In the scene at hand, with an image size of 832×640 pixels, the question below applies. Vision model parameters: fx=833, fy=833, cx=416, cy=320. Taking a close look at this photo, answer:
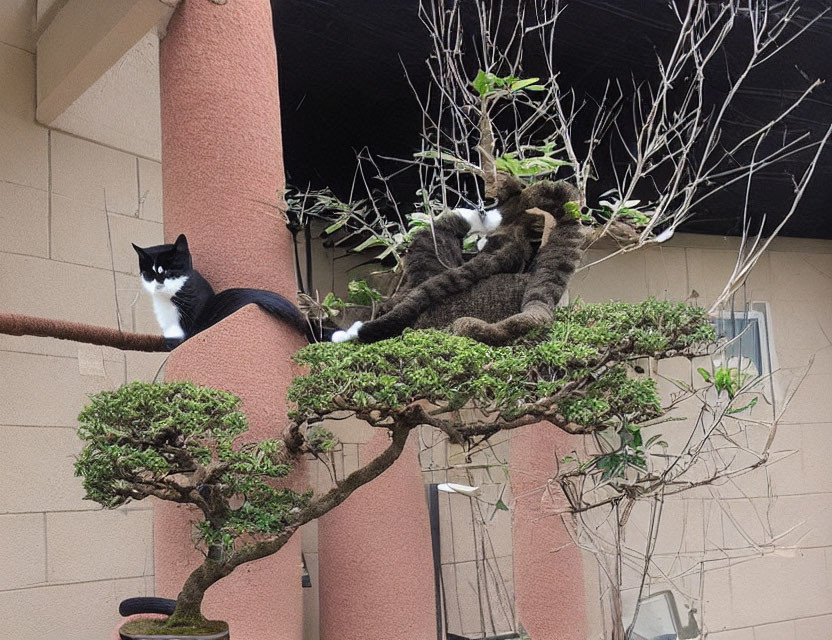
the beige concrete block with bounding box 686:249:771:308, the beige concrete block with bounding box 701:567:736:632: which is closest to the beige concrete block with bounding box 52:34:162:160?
the beige concrete block with bounding box 686:249:771:308

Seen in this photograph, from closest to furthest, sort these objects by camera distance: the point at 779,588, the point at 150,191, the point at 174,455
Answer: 1. the point at 174,455
2. the point at 150,191
3. the point at 779,588

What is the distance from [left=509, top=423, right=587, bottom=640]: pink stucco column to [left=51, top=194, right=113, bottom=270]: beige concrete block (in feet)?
3.92

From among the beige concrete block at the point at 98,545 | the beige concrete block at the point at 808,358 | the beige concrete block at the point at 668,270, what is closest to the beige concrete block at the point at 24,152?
the beige concrete block at the point at 98,545

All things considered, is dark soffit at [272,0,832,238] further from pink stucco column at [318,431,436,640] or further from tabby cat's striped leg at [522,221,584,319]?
tabby cat's striped leg at [522,221,584,319]

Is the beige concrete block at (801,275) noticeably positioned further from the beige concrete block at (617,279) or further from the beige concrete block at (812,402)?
the beige concrete block at (617,279)

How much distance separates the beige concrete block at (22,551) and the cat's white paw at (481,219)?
1329 mm

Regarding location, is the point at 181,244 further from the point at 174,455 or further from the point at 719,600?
the point at 719,600

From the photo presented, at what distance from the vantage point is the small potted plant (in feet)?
3.52

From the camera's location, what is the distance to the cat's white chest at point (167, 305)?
1381 mm

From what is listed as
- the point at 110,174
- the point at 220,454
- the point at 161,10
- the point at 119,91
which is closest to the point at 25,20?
the point at 119,91

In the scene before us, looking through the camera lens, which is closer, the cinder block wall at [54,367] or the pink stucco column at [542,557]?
the cinder block wall at [54,367]

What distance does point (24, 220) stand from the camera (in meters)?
2.08

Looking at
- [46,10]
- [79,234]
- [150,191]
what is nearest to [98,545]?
[79,234]

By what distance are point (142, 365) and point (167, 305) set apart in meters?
0.89
